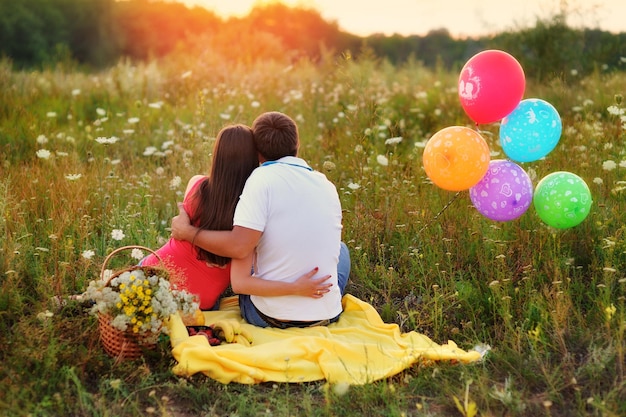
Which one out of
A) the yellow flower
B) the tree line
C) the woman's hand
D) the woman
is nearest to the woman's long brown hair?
the woman

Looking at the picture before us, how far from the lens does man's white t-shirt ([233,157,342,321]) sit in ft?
11.5

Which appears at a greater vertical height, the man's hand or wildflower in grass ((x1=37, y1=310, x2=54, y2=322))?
the man's hand

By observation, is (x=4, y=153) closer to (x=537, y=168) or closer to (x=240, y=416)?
(x=240, y=416)

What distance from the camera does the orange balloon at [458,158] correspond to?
379cm

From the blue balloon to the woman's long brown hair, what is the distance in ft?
5.00

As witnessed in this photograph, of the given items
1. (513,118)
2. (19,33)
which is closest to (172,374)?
(513,118)

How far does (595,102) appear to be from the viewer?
7.36 m

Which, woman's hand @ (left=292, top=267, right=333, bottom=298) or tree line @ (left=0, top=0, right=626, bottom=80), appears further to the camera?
tree line @ (left=0, top=0, right=626, bottom=80)

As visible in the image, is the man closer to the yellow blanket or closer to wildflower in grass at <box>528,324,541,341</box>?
the yellow blanket

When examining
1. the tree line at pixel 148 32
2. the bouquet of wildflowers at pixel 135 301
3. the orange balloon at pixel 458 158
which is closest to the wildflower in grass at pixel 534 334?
the orange balloon at pixel 458 158

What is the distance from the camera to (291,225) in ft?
11.7

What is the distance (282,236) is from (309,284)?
30 cm

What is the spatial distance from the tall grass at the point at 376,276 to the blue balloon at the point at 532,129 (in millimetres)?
593

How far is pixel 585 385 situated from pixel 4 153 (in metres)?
5.04
